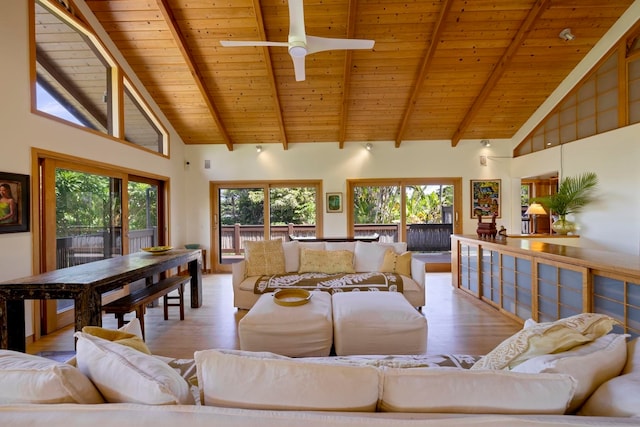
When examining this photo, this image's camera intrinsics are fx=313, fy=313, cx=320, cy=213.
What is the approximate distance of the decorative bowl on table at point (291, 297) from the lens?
2.67 metres

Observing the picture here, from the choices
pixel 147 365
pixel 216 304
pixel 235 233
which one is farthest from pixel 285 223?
pixel 147 365

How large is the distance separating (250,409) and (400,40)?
475 centimetres

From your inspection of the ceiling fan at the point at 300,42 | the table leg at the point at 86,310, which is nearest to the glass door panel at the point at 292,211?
the ceiling fan at the point at 300,42

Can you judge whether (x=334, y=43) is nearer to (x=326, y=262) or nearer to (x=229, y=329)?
(x=326, y=262)

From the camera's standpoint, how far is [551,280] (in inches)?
118

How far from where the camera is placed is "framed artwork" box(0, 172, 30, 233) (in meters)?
2.80

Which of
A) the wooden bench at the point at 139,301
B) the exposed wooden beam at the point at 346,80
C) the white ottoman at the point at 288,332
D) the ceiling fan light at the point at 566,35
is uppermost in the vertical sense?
the ceiling fan light at the point at 566,35

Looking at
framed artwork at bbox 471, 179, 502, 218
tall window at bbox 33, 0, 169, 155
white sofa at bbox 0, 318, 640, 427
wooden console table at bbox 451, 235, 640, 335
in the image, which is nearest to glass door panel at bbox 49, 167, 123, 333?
tall window at bbox 33, 0, 169, 155

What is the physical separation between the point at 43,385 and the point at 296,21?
272 centimetres

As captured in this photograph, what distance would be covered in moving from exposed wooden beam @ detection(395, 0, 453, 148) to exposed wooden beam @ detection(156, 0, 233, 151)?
3.36 m

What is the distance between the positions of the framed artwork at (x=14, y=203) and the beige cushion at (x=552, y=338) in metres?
3.89

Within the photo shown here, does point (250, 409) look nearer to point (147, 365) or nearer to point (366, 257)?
point (147, 365)

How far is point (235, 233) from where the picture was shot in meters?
6.70

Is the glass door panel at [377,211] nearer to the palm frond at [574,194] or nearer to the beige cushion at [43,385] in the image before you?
the palm frond at [574,194]
